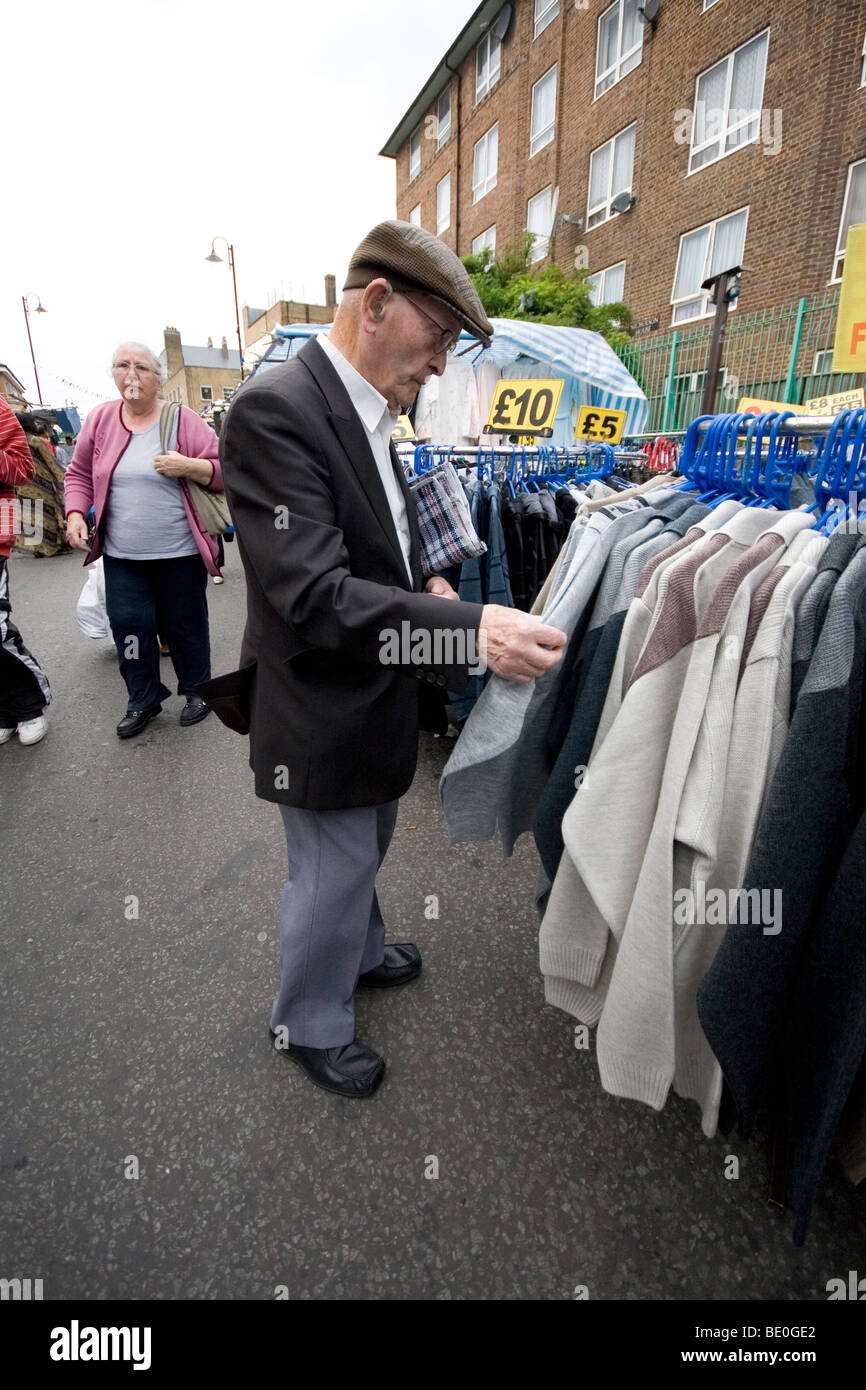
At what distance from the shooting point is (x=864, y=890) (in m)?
1.03

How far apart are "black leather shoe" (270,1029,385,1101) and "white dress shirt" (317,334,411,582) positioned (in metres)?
1.33

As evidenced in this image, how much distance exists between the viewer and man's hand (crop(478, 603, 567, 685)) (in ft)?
3.92

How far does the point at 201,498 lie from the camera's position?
11.5ft

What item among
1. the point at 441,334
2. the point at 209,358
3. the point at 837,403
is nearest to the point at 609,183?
the point at 837,403

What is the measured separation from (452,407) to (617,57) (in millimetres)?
11148

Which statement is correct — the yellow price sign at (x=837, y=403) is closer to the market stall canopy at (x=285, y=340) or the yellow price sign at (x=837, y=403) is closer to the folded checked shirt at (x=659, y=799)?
the folded checked shirt at (x=659, y=799)

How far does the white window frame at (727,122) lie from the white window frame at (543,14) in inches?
235

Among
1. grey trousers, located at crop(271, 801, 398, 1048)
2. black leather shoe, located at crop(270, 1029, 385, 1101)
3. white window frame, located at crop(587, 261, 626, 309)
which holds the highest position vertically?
white window frame, located at crop(587, 261, 626, 309)

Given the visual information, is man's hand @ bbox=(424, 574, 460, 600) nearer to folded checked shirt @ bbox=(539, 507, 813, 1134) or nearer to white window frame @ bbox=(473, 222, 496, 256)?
folded checked shirt @ bbox=(539, 507, 813, 1134)

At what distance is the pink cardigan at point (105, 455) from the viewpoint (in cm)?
336

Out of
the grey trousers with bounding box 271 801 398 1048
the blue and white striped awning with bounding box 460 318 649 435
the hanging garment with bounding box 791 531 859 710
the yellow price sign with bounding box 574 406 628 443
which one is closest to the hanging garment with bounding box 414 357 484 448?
the blue and white striped awning with bounding box 460 318 649 435

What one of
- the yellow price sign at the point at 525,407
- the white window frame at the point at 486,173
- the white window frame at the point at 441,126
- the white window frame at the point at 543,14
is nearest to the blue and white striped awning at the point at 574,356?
the yellow price sign at the point at 525,407

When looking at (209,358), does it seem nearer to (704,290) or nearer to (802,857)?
(704,290)
